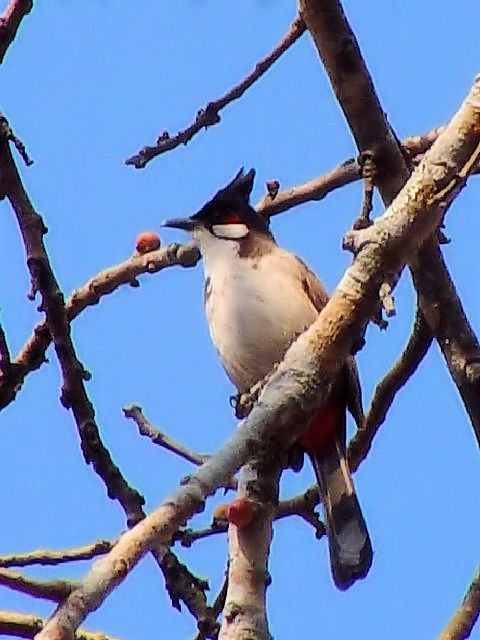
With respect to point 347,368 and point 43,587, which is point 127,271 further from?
point 43,587

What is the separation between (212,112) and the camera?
298 cm

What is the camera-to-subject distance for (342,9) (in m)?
2.46

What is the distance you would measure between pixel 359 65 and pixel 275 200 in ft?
2.66

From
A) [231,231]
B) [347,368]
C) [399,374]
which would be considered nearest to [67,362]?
[399,374]

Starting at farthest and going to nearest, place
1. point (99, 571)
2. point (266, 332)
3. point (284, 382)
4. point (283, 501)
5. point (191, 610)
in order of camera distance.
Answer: point (266, 332), point (283, 501), point (191, 610), point (284, 382), point (99, 571)

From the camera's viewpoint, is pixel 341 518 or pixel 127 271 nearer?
pixel 127 271

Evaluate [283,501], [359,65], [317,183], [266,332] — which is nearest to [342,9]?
[359,65]

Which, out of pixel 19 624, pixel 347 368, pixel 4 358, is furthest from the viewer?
pixel 347 368

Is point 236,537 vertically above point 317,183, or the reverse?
point 317,183

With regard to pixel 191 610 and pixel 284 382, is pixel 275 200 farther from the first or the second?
pixel 284 382

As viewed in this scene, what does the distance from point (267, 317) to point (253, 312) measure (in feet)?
0.15

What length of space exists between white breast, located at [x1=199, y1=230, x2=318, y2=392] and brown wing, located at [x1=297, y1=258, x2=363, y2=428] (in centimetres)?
4

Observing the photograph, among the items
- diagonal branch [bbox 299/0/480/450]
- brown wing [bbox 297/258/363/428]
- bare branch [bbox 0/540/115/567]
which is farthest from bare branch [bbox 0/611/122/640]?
brown wing [bbox 297/258/363/428]

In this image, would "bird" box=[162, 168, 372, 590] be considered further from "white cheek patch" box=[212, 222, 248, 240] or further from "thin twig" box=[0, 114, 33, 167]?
"thin twig" box=[0, 114, 33, 167]
